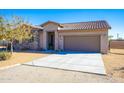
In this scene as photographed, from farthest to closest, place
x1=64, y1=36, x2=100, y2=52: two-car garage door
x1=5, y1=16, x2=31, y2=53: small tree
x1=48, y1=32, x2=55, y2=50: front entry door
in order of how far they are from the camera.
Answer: x1=48, y1=32, x2=55, y2=50: front entry door, x1=64, y1=36, x2=100, y2=52: two-car garage door, x1=5, y1=16, x2=31, y2=53: small tree

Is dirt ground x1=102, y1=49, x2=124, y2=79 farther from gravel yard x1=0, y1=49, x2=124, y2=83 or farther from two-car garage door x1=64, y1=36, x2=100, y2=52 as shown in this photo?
two-car garage door x1=64, y1=36, x2=100, y2=52

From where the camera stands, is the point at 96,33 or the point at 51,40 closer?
the point at 96,33

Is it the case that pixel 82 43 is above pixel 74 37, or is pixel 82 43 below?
below

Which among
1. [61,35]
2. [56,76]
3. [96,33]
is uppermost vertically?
[96,33]

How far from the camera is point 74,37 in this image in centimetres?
1928

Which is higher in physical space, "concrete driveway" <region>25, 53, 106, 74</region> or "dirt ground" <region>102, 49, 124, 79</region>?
"concrete driveway" <region>25, 53, 106, 74</region>

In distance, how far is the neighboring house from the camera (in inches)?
679

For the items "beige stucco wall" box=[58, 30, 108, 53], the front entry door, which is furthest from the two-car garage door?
the front entry door

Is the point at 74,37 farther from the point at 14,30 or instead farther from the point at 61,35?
the point at 14,30

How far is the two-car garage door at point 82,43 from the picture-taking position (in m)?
17.9

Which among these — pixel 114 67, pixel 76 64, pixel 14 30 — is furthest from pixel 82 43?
pixel 114 67

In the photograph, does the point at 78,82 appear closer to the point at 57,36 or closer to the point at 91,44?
the point at 91,44

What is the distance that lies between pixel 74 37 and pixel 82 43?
61.5 inches
